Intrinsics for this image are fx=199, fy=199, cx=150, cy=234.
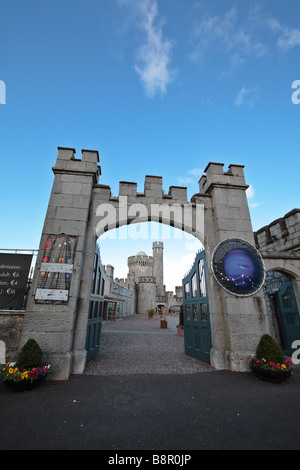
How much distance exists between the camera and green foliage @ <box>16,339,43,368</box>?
3980 millimetres

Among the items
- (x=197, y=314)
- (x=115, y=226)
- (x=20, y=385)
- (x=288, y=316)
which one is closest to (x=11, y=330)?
(x=20, y=385)

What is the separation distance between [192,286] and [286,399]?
388 cm

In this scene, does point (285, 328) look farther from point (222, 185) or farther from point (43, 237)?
point (43, 237)

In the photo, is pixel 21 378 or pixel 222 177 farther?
pixel 222 177

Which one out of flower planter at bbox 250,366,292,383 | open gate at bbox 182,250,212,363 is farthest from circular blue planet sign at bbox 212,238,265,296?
flower planter at bbox 250,366,292,383

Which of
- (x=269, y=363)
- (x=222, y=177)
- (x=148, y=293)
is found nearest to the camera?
(x=269, y=363)

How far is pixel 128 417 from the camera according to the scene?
2.89 meters

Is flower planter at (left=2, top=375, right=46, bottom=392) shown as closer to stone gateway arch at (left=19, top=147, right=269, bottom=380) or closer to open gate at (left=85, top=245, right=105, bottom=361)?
stone gateway arch at (left=19, top=147, right=269, bottom=380)

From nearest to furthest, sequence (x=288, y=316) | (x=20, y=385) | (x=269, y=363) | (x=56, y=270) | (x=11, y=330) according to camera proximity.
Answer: (x=20, y=385) → (x=269, y=363) → (x=11, y=330) → (x=56, y=270) → (x=288, y=316)

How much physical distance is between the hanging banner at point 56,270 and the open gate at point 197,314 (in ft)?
13.1

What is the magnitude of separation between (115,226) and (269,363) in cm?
522

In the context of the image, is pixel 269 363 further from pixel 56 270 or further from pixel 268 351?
pixel 56 270

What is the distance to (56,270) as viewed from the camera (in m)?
5.12

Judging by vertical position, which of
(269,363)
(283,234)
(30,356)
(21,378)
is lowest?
(21,378)
